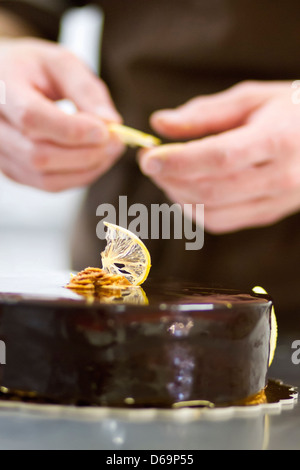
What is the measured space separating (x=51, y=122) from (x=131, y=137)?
270 mm

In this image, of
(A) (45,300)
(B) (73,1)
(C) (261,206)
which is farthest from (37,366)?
(B) (73,1)

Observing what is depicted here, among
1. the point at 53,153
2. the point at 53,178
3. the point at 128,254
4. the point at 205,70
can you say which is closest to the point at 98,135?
the point at 53,153

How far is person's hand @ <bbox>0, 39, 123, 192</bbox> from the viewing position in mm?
1897

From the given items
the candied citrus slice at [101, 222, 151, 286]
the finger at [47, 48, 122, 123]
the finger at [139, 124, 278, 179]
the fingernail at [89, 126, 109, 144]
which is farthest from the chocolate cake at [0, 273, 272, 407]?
the finger at [47, 48, 122, 123]

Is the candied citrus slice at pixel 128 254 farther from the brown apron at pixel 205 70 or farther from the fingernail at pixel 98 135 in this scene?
the brown apron at pixel 205 70

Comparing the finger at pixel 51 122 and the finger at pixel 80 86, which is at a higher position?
the finger at pixel 80 86

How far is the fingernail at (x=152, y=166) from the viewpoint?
72.0 inches

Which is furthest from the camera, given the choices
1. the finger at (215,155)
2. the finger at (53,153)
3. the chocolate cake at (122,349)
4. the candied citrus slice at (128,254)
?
the finger at (53,153)

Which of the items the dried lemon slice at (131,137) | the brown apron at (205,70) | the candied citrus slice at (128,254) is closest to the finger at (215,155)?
the dried lemon slice at (131,137)

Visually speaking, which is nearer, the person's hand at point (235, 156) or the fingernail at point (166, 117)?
the person's hand at point (235, 156)

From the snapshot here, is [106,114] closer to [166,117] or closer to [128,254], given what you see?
[166,117]

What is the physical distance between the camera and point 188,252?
209 cm

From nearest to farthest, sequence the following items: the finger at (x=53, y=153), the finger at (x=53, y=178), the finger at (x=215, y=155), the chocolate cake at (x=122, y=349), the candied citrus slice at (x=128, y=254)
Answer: the chocolate cake at (x=122, y=349) → the candied citrus slice at (x=128, y=254) → the finger at (x=215, y=155) → the finger at (x=53, y=153) → the finger at (x=53, y=178)

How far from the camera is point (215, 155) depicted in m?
1.79
